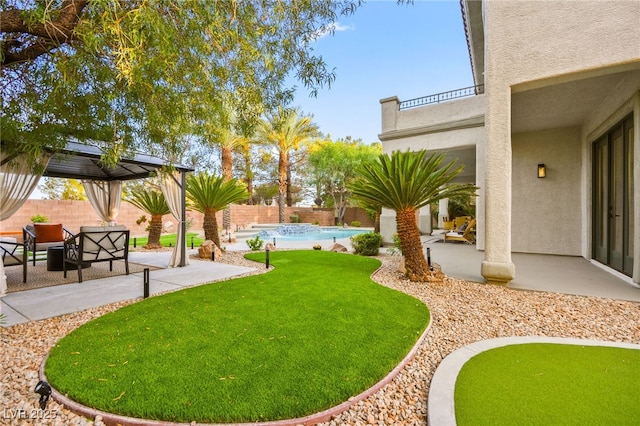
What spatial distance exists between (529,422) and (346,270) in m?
5.04

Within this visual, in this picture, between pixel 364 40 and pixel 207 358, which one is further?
pixel 364 40

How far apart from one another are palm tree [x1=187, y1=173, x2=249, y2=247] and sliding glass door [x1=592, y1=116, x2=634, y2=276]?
10360mm

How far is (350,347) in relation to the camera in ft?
10.4

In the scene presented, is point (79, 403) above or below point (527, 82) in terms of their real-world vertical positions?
below

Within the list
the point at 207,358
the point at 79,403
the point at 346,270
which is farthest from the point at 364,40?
the point at 79,403

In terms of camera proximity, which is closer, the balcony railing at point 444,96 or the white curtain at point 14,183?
the white curtain at point 14,183

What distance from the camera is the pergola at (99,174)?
18.1ft

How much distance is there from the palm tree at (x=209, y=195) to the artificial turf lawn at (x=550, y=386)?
9.08 m

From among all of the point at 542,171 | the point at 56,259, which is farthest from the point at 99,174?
the point at 542,171

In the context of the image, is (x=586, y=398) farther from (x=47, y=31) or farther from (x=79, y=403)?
(x=47, y=31)

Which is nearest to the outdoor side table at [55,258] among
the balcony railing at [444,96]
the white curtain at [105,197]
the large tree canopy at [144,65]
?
the large tree canopy at [144,65]

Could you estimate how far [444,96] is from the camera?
10758 mm

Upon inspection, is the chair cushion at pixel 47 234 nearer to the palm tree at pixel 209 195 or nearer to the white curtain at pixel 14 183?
the white curtain at pixel 14 183

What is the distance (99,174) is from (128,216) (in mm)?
9540
